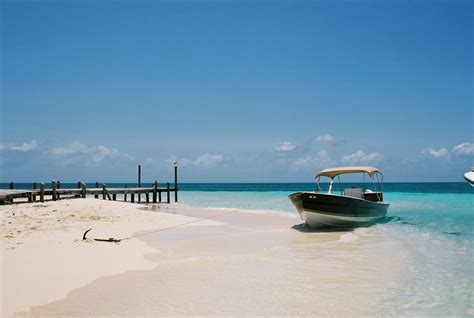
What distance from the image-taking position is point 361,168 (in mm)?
17406

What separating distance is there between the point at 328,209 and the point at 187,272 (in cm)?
837

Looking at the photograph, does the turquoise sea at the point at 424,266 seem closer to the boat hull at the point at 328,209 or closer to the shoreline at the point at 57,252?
the boat hull at the point at 328,209

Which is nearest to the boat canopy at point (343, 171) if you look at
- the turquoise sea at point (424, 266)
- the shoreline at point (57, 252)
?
→ the turquoise sea at point (424, 266)

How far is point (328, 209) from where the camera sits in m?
15.1

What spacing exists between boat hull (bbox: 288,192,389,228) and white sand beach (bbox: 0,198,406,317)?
113 cm

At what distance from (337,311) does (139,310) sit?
9.57ft

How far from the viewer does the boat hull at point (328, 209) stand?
49.5 ft

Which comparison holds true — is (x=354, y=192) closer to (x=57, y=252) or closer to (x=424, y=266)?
(x=424, y=266)

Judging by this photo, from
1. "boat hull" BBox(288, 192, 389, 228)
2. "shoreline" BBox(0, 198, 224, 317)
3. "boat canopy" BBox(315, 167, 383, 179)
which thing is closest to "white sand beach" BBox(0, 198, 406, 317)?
"shoreline" BBox(0, 198, 224, 317)

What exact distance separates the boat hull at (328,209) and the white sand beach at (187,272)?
3.70ft

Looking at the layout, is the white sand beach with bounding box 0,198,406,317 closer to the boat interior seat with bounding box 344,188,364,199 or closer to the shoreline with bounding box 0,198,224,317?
the shoreline with bounding box 0,198,224,317

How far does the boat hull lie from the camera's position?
49.5 ft

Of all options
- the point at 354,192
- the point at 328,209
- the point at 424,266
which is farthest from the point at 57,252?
the point at 354,192

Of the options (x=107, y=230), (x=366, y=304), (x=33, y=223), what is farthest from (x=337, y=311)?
(x=33, y=223)
